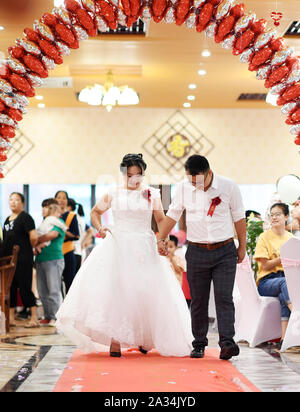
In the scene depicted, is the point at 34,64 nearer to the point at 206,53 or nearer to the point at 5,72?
the point at 5,72

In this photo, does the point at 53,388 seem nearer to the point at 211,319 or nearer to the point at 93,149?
the point at 211,319

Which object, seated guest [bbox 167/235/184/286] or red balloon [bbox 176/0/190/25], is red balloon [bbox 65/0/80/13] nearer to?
red balloon [bbox 176/0/190/25]


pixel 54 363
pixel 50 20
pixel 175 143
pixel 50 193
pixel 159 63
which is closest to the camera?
pixel 54 363

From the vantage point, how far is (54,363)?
13.7 ft

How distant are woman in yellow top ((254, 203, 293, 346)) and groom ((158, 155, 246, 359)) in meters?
0.80

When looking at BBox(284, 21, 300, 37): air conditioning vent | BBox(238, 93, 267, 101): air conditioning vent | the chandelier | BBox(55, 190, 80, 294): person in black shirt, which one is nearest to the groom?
BBox(55, 190, 80, 294): person in black shirt

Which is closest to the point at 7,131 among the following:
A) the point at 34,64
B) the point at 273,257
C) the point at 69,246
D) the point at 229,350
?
the point at 34,64

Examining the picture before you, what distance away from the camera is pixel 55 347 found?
5012 millimetres

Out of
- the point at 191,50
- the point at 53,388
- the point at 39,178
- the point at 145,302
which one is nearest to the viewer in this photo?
the point at 53,388

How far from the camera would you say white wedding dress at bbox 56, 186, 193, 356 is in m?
4.30

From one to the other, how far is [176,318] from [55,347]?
1.18 m

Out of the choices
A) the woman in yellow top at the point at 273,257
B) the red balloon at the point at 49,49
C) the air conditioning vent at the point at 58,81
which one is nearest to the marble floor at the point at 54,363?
the woman in yellow top at the point at 273,257

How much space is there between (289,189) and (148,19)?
8.64 feet

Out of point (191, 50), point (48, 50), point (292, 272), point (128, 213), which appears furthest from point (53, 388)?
point (191, 50)
